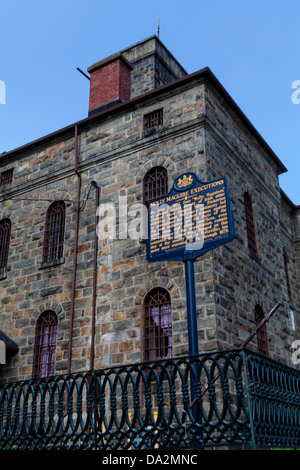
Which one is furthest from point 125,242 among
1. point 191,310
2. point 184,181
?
point 191,310

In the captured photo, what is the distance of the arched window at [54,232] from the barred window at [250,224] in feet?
16.9

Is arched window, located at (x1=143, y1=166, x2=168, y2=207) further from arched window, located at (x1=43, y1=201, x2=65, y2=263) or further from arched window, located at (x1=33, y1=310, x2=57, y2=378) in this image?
arched window, located at (x1=33, y1=310, x2=57, y2=378)

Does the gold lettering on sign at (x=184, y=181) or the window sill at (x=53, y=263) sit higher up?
the window sill at (x=53, y=263)

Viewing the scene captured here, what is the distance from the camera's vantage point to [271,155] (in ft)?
53.5

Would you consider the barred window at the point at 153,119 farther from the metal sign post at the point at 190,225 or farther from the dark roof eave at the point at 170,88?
the metal sign post at the point at 190,225

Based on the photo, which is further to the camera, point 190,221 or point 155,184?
point 155,184

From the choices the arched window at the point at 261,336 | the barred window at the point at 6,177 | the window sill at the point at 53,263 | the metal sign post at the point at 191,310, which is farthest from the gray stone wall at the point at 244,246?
the barred window at the point at 6,177

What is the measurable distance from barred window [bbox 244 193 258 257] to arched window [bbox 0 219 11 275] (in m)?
7.13

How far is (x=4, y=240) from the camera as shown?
15477mm

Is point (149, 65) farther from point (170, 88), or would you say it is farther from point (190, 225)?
point (190, 225)

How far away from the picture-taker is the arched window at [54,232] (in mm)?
14031

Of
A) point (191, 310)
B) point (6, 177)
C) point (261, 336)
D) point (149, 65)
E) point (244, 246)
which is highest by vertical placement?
point (149, 65)

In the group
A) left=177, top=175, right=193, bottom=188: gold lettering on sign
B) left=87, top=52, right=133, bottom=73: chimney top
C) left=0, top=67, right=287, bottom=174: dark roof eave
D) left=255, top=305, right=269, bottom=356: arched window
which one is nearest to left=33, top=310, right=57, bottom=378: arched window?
left=255, top=305, right=269, bottom=356: arched window

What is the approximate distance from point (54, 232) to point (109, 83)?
5.12 metres
